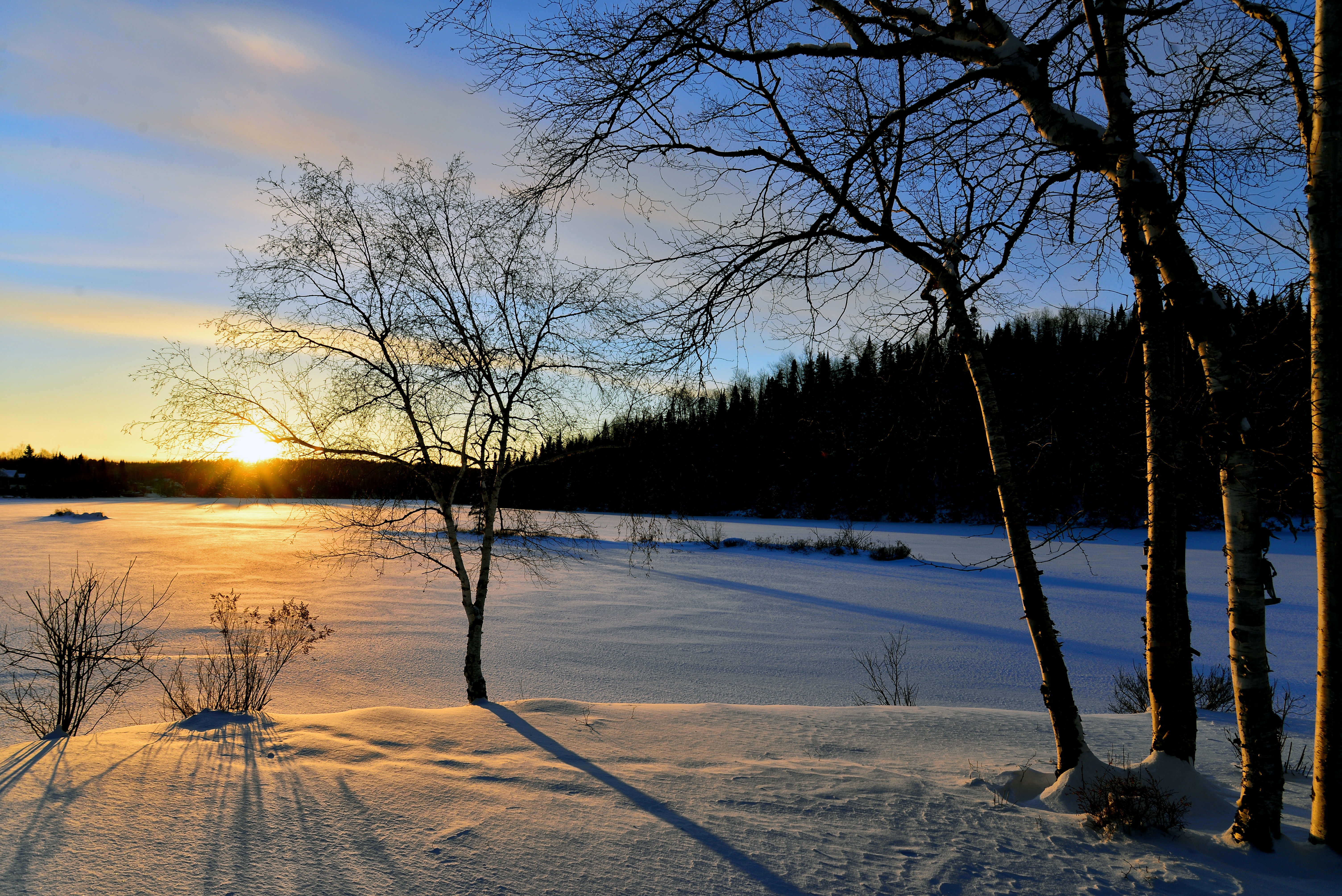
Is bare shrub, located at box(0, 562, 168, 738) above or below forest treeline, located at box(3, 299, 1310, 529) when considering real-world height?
below

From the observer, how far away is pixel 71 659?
643 cm

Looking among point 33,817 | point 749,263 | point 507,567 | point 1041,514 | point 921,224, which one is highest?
point 921,224

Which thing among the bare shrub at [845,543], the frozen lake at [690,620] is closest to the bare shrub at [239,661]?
the frozen lake at [690,620]

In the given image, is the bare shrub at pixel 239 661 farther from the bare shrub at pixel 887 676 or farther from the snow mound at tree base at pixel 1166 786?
the bare shrub at pixel 887 676

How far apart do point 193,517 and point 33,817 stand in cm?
5342

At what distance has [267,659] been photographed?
9414mm

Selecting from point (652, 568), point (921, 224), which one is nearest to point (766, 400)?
point (652, 568)

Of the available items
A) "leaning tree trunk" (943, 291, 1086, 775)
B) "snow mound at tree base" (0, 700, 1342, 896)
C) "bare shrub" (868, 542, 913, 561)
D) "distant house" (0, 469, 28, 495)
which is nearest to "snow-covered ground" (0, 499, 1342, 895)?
"snow mound at tree base" (0, 700, 1342, 896)

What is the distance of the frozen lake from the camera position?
10312mm

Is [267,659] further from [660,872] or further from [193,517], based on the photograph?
[193,517]

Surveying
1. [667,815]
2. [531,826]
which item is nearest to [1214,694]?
[667,815]

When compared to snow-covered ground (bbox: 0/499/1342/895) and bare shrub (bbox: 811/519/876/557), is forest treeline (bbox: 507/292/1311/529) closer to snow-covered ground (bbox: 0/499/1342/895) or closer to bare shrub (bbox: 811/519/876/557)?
snow-covered ground (bbox: 0/499/1342/895)

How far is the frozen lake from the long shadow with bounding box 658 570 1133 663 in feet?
0.30

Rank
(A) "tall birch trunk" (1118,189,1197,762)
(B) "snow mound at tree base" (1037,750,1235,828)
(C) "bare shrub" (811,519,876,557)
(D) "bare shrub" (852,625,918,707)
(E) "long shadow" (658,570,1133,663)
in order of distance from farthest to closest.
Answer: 1. (C) "bare shrub" (811,519,876,557)
2. (E) "long shadow" (658,570,1133,663)
3. (D) "bare shrub" (852,625,918,707)
4. (A) "tall birch trunk" (1118,189,1197,762)
5. (B) "snow mound at tree base" (1037,750,1235,828)
